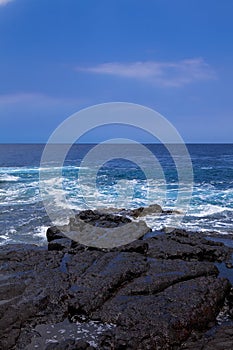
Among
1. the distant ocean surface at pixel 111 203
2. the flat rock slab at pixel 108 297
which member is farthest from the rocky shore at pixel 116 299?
the distant ocean surface at pixel 111 203

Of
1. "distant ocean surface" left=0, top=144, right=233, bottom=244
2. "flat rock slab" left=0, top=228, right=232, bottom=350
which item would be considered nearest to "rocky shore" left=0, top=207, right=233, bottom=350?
"flat rock slab" left=0, top=228, right=232, bottom=350

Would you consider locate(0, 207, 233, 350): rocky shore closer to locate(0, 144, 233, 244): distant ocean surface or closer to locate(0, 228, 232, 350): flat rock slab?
locate(0, 228, 232, 350): flat rock slab

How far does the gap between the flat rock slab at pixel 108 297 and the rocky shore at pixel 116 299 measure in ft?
0.05

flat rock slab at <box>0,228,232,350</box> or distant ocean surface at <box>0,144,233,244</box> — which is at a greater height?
flat rock slab at <box>0,228,232,350</box>

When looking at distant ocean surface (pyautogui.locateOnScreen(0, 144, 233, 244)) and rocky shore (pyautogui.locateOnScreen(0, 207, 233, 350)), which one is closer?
rocky shore (pyautogui.locateOnScreen(0, 207, 233, 350))

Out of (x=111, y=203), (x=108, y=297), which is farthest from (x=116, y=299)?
(x=111, y=203)

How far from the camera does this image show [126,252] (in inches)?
321

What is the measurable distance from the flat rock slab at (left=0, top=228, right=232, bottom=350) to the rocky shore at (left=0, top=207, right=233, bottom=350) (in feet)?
0.05

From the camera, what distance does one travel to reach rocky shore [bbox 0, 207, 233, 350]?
5191 mm

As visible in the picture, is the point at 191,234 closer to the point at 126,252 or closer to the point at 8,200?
the point at 126,252

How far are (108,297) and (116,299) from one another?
0.61 ft

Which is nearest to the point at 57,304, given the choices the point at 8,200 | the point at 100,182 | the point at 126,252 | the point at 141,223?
the point at 126,252

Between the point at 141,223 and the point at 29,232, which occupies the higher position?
the point at 141,223

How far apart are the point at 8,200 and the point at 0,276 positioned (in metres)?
15.5
